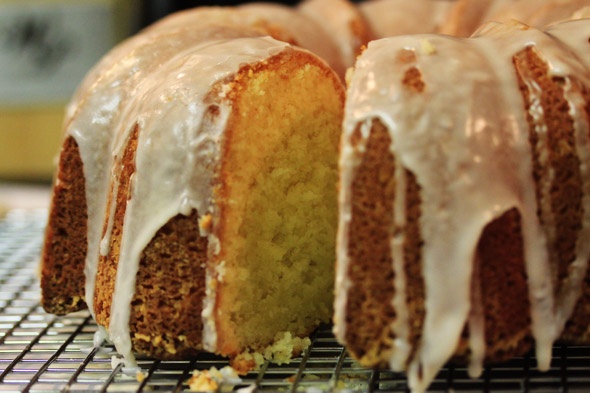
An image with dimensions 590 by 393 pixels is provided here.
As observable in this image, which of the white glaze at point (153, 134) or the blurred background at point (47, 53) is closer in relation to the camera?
the white glaze at point (153, 134)

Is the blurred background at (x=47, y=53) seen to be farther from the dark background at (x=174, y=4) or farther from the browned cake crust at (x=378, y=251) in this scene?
the browned cake crust at (x=378, y=251)

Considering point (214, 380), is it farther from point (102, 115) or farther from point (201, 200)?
point (102, 115)

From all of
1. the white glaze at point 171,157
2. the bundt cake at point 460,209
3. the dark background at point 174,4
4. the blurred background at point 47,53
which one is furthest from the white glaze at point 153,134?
the blurred background at point 47,53

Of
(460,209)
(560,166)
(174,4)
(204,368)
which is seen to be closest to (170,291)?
(204,368)

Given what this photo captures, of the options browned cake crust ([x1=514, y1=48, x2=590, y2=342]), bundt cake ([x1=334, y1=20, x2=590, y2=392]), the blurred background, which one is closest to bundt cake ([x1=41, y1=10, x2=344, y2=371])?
bundt cake ([x1=334, y1=20, x2=590, y2=392])

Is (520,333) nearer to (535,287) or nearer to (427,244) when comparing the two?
(535,287)

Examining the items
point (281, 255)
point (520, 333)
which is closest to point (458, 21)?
point (281, 255)
